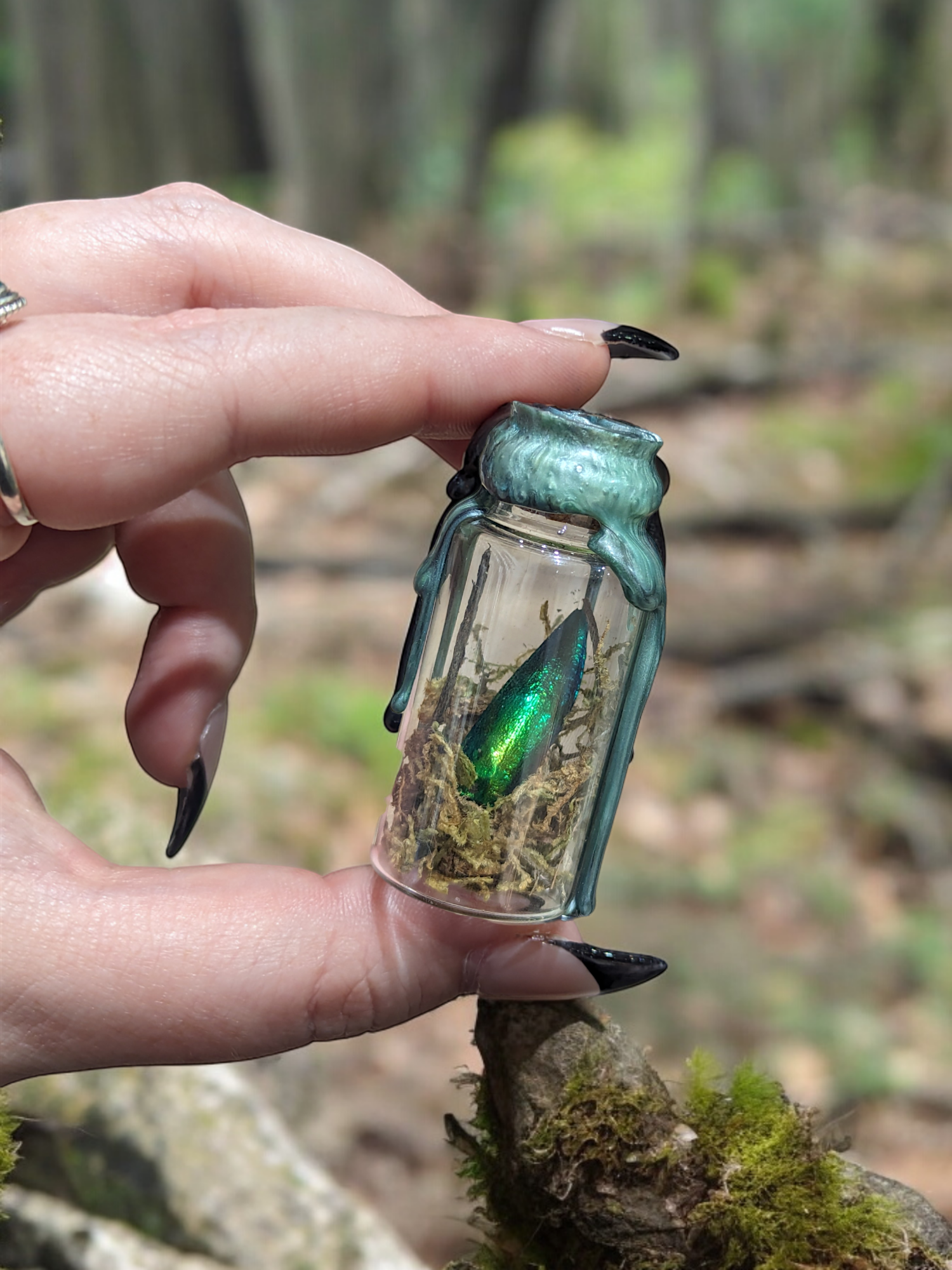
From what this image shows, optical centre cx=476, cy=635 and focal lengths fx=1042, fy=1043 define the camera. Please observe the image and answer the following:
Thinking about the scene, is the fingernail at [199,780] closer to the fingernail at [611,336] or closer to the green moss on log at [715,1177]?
the green moss on log at [715,1177]

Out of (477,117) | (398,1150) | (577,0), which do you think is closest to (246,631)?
(398,1150)

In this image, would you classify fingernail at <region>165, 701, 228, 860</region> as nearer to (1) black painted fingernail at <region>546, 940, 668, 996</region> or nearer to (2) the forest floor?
(1) black painted fingernail at <region>546, 940, 668, 996</region>

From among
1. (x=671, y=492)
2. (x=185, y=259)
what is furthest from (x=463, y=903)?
(x=671, y=492)

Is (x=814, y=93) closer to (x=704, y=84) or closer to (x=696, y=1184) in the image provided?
(x=704, y=84)

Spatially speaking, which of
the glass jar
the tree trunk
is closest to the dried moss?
the glass jar

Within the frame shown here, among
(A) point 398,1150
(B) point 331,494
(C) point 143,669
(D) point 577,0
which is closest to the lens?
(C) point 143,669

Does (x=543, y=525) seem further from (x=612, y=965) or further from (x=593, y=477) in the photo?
(x=612, y=965)
